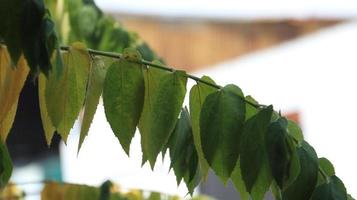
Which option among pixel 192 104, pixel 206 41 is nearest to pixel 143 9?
pixel 206 41

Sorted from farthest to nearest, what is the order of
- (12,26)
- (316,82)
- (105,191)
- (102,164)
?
(316,82), (102,164), (105,191), (12,26)

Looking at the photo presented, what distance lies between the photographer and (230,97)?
849mm

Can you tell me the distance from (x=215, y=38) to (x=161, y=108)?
4.02 meters

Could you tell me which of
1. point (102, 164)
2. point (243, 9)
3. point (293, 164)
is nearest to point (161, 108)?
point (293, 164)

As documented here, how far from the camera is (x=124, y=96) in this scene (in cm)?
84

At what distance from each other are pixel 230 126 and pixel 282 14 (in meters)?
4.03

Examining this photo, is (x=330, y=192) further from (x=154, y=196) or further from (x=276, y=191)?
(x=154, y=196)

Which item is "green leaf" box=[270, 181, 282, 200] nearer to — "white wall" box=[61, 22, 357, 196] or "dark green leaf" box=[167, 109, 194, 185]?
"dark green leaf" box=[167, 109, 194, 185]

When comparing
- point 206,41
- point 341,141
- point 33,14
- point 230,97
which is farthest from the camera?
point 206,41

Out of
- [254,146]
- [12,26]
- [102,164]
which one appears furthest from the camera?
[102,164]

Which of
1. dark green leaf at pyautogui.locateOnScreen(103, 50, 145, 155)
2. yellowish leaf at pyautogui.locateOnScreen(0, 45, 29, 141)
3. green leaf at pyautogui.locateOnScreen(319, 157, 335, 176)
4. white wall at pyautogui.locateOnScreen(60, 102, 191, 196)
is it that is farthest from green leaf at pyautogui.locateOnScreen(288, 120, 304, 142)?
white wall at pyautogui.locateOnScreen(60, 102, 191, 196)

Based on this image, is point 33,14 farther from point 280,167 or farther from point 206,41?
point 206,41

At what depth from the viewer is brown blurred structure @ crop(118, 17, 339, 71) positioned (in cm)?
473

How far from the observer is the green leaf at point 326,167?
885 mm
